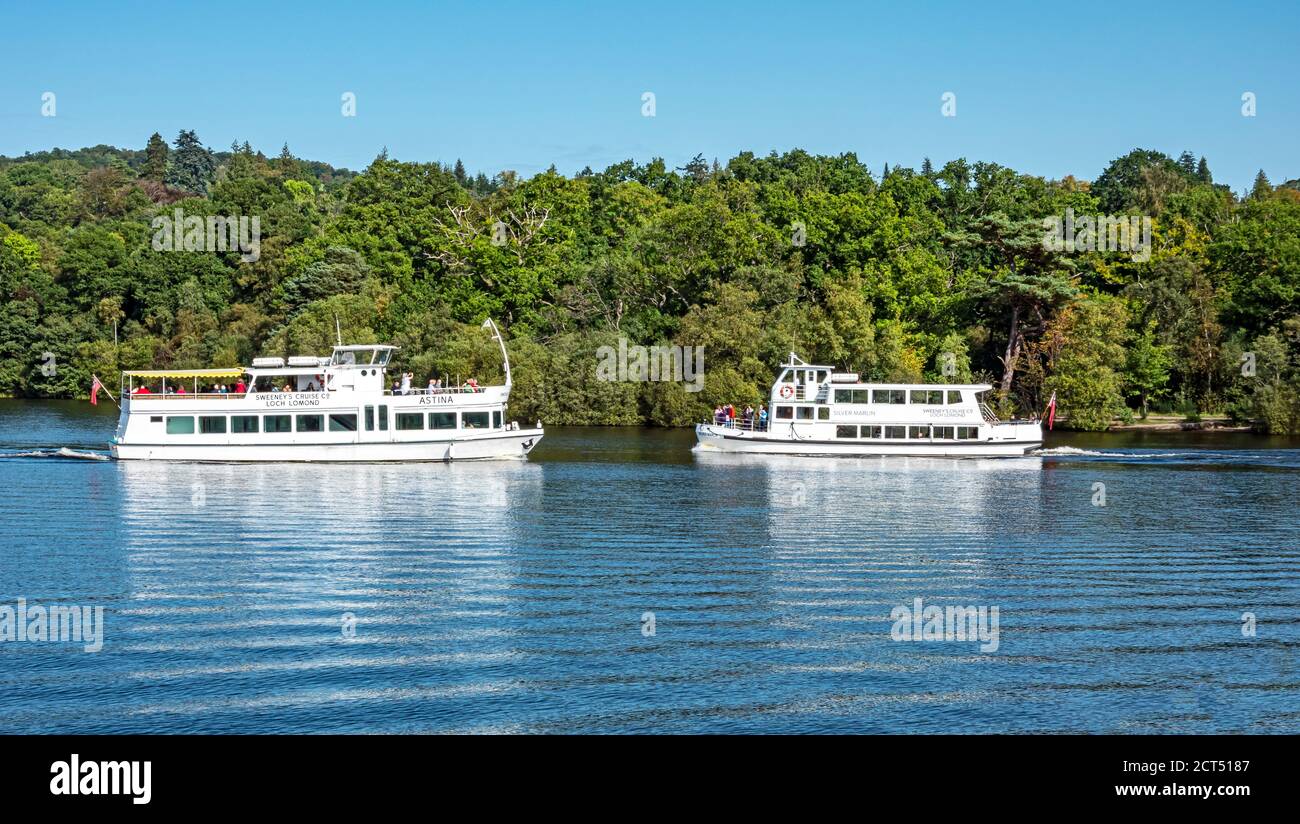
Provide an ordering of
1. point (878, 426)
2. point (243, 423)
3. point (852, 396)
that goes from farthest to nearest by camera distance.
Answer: point (852, 396) → point (878, 426) → point (243, 423)

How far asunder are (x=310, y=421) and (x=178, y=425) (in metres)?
6.86

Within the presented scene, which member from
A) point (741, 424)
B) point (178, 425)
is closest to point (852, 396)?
point (741, 424)

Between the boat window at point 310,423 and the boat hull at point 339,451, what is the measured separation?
0.97 metres

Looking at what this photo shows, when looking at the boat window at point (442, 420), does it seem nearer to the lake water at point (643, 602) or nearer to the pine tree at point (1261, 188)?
the lake water at point (643, 602)

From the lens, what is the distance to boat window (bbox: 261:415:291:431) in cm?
7219

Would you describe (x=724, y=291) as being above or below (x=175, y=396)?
above

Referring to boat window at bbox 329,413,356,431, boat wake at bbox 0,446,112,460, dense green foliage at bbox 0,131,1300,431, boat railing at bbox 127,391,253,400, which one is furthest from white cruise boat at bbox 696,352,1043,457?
boat wake at bbox 0,446,112,460

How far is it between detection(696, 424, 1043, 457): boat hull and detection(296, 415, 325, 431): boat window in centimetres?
2200

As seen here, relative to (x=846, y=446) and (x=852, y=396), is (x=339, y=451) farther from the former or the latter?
(x=852, y=396)

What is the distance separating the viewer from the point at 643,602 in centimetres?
3516

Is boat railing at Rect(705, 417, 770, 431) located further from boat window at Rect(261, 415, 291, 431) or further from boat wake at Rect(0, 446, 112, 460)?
boat wake at Rect(0, 446, 112, 460)

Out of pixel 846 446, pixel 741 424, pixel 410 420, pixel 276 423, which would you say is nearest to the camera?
pixel 276 423
